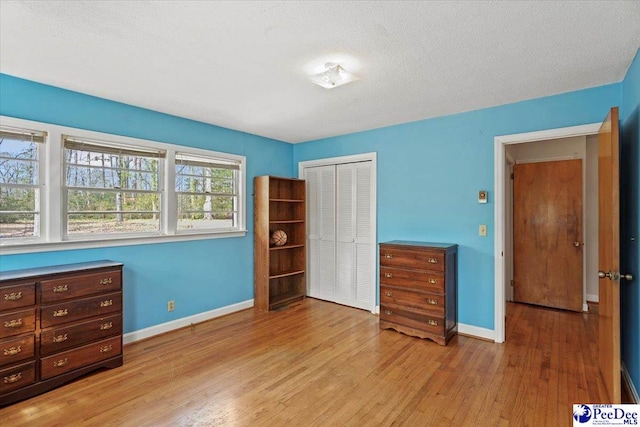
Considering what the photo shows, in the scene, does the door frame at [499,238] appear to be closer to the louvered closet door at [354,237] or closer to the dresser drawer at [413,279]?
the dresser drawer at [413,279]

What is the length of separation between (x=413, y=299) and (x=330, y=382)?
1.37 metres

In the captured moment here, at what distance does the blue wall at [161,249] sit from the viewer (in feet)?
8.91

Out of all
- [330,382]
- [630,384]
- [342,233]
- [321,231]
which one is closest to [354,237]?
[342,233]

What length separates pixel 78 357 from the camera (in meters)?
2.57

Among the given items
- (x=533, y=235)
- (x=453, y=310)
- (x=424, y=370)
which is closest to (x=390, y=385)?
(x=424, y=370)

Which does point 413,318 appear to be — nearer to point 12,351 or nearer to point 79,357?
point 79,357

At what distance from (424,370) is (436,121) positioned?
8.77 feet

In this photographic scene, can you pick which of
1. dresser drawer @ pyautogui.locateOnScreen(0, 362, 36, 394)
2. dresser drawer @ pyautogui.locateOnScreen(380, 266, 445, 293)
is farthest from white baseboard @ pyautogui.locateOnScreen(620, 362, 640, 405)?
dresser drawer @ pyautogui.locateOnScreen(0, 362, 36, 394)

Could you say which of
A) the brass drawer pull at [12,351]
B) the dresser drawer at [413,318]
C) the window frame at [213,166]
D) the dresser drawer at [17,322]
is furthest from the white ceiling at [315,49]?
the dresser drawer at [413,318]

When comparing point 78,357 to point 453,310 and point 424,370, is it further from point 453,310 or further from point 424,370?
point 453,310

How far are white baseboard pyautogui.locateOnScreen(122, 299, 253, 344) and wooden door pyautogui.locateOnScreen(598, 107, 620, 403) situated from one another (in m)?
3.77

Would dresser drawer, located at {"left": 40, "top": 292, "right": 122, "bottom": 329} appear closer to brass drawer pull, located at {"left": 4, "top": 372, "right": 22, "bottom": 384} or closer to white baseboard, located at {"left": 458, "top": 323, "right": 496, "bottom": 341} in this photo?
brass drawer pull, located at {"left": 4, "top": 372, "right": 22, "bottom": 384}

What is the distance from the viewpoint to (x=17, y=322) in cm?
229

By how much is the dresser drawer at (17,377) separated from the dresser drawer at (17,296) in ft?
1.42
